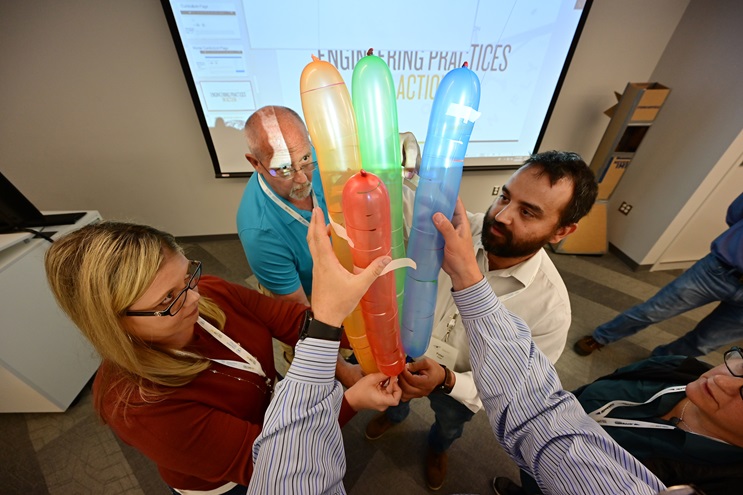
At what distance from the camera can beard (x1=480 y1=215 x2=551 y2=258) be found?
3.40ft

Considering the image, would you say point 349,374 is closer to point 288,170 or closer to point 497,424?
point 497,424

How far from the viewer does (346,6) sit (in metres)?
2.09

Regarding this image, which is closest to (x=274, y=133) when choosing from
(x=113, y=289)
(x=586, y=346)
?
(x=113, y=289)

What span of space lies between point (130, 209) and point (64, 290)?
287 cm

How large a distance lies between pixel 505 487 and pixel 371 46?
3.20 meters

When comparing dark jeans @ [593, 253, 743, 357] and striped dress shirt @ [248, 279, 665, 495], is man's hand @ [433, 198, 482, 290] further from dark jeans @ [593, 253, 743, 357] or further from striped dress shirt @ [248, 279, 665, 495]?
dark jeans @ [593, 253, 743, 357]

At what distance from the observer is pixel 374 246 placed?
570 millimetres

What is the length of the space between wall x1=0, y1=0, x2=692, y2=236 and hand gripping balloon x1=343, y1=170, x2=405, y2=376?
Result: 8.97 ft

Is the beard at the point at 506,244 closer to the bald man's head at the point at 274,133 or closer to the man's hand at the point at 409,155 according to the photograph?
the man's hand at the point at 409,155

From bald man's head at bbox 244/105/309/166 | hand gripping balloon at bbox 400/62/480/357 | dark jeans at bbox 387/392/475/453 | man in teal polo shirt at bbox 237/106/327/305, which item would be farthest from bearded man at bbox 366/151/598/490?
bald man's head at bbox 244/105/309/166

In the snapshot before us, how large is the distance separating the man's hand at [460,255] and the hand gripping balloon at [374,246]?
0.17 m

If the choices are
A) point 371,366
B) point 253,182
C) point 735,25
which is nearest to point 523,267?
point 371,366

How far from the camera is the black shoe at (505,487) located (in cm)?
156

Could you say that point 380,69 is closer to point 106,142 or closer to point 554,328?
point 554,328
